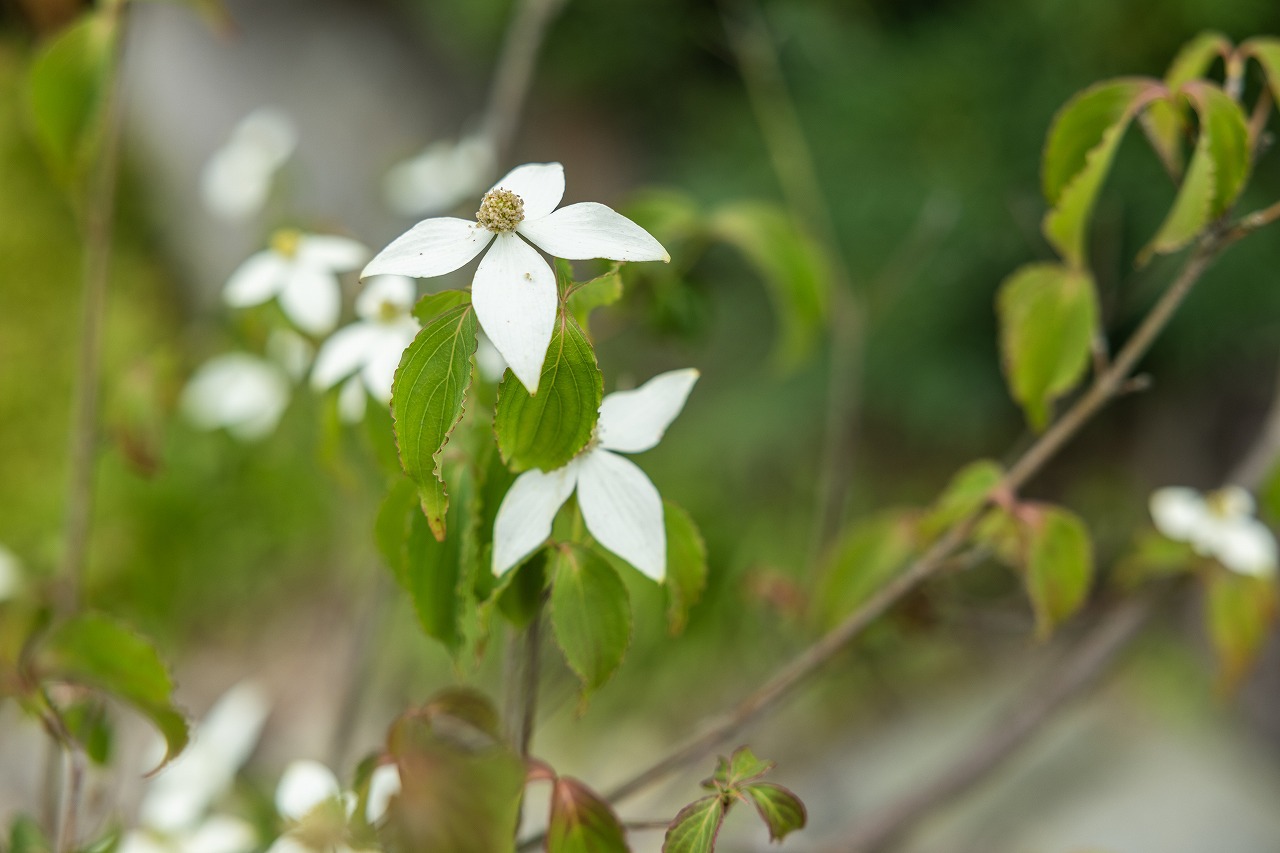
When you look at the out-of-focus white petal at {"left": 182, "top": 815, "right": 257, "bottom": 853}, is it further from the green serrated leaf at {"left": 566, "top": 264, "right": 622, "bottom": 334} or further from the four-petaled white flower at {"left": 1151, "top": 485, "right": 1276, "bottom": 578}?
the four-petaled white flower at {"left": 1151, "top": 485, "right": 1276, "bottom": 578}

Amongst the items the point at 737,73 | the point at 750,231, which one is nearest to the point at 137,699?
the point at 750,231

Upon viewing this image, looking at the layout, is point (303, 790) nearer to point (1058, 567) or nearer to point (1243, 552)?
point (1058, 567)

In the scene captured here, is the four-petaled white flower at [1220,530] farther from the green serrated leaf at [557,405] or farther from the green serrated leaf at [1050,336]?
the green serrated leaf at [557,405]

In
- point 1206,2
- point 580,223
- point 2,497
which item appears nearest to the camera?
point 580,223

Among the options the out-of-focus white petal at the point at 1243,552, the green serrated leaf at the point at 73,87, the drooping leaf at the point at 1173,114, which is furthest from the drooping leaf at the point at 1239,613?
the green serrated leaf at the point at 73,87

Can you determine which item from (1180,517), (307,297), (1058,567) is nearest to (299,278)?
(307,297)

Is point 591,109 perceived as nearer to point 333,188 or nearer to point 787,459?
point 333,188
